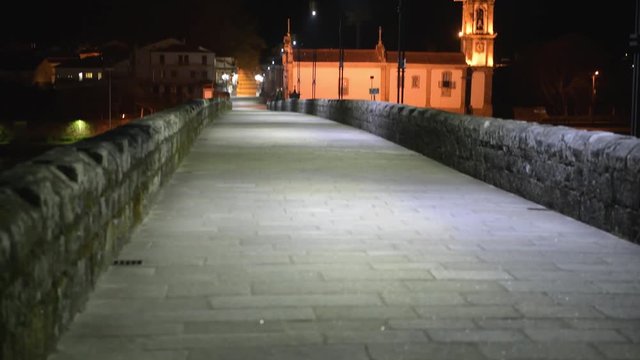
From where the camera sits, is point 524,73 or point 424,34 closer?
point 524,73

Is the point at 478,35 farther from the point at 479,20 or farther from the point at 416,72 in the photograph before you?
the point at 416,72

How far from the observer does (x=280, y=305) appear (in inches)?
224

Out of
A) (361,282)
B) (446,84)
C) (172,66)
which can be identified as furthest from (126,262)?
(172,66)

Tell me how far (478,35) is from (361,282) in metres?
76.9

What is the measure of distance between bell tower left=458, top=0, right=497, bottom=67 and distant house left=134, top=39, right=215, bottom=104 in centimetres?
3396

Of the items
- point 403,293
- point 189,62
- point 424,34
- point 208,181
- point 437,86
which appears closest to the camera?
point 403,293

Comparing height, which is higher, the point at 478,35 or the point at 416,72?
the point at 478,35

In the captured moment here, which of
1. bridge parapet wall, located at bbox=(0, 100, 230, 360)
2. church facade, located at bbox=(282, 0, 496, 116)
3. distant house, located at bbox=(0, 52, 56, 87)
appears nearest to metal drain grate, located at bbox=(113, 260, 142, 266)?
bridge parapet wall, located at bbox=(0, 100, 230, 360)

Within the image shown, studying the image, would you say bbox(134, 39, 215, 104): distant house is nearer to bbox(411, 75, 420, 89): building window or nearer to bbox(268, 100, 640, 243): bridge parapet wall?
bbox(411, 75, 420, 89): building window

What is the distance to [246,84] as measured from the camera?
420 feet

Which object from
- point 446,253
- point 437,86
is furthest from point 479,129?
point 437,86

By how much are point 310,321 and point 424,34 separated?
113 meters

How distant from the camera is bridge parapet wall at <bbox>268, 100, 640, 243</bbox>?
8.20 metres

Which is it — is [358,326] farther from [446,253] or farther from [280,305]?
[446,253]
